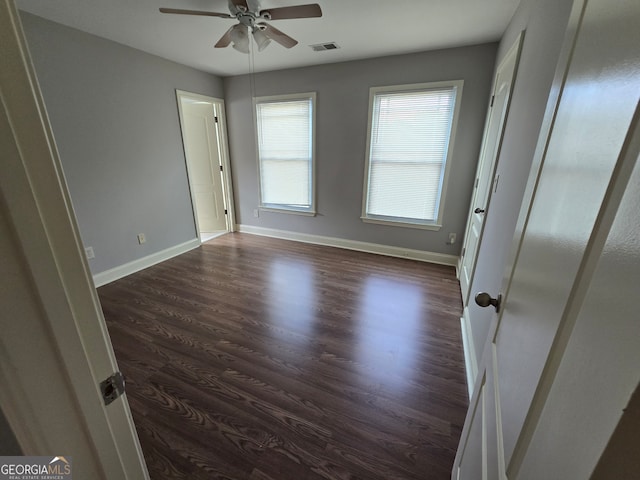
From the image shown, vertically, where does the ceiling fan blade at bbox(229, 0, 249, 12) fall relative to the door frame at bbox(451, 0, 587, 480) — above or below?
above

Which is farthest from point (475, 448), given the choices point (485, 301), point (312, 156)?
point (312, 156)

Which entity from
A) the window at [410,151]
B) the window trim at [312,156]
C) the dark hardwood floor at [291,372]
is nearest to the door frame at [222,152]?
the window trim at [312,156]

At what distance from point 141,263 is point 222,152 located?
2.13 metres

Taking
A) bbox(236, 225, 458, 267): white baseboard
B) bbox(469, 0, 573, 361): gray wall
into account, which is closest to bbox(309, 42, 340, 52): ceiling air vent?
bbox(469, 0, 573, 361): gray wall

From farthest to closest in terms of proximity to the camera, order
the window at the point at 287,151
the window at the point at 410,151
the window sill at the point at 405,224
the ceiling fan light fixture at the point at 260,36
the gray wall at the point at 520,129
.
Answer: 1. the window at the point at 287,151
2. the window sill at the point at 405,224
3. the window at the point at 410,151
4. the ceiling fan light fixture at the point at 260,36
5. the gray wall at the point at 520,129

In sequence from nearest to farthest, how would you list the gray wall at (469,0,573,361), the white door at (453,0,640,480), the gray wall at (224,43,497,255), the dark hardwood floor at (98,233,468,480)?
the white door at (453,0,640,480), the gray wall at (469,0,573,361), the dark hardwood floor at (98,233,468,480), the gray wall at (224,43,497,255)

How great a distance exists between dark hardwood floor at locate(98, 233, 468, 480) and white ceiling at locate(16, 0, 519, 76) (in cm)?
248

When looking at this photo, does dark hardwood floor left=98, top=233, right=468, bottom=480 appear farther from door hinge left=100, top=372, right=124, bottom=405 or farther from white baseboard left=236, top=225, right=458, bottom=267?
door hinge left=100, top=372, right=124, bottom=405

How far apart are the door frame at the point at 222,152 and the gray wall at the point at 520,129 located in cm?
364

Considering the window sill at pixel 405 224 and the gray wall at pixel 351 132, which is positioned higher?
the gray wall at pixel 351 132

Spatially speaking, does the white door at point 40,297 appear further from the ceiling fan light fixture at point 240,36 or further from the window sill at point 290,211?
the window sill at point 290,211

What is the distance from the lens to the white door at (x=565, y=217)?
1.15ft

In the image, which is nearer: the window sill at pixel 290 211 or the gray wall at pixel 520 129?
the gray wall at pixel 520 129

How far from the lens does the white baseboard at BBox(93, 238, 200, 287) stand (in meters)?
2.88
